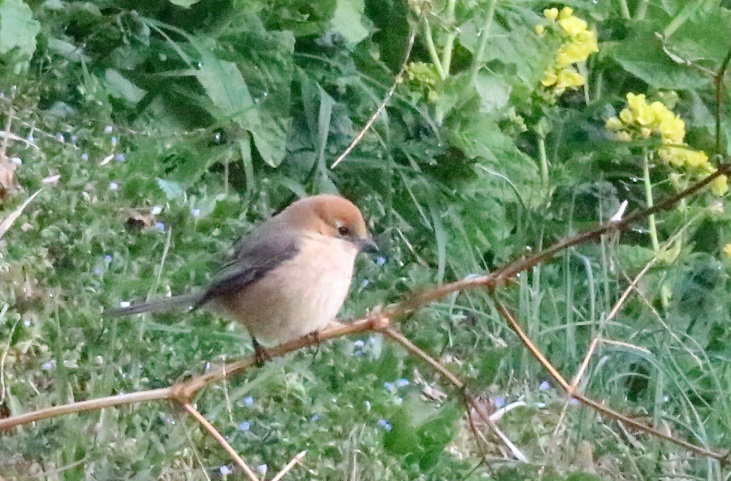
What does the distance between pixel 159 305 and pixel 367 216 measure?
1.47 m

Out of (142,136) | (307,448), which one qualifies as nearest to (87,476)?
(307,448)

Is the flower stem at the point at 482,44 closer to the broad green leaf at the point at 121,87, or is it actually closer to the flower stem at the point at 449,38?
the flower stem at the point at 449,38

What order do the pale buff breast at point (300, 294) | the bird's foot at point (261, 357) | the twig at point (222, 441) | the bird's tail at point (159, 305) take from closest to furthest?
the twig at point (222, 441), the bird's foot at point (261, 357), the bird's tail at point (159, 305), the pale buff breast at point (300, 294)

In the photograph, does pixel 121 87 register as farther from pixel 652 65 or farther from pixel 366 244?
pixel 652 65

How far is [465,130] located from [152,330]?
1.59m

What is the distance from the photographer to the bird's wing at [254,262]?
260 centimetres

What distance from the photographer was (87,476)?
2160mm

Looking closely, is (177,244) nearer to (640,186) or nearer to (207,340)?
(207,340)

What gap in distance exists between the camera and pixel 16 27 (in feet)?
9.88

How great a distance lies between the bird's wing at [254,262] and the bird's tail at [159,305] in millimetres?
42

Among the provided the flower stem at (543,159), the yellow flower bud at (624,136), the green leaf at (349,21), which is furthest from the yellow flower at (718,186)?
the green leaf at (349,21)

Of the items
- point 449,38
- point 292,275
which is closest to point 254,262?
point 292,275

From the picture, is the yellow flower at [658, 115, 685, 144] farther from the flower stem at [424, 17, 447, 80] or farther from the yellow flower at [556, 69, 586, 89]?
the flower stem at [424, 17, 447, 80]

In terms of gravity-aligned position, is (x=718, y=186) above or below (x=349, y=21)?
below
